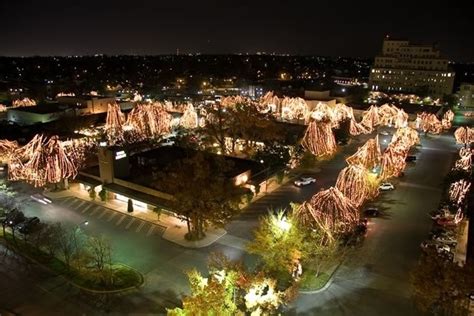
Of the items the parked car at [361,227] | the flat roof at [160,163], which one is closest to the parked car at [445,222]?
the parked car at [361,227]

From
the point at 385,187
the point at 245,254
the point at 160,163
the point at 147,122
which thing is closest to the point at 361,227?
the point at 245,254

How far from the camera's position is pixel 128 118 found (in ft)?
203

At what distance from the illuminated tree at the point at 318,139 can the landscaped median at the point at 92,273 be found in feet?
94.5

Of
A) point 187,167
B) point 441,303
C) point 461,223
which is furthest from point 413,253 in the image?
point 187,167

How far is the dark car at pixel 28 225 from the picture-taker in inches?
1145

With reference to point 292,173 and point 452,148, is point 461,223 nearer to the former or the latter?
point 292,173

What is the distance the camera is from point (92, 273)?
23.4 meters

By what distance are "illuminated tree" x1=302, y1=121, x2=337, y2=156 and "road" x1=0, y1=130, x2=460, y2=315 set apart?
6645 mm

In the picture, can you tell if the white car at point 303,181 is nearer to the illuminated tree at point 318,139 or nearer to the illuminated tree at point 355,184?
the illuminated tree at point 318,139

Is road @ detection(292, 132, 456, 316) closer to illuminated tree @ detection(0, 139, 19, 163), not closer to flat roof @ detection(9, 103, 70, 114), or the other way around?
illuminated tree @ detection(0, 139, 19, 163)

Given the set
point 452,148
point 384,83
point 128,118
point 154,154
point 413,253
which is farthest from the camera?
point 384,83

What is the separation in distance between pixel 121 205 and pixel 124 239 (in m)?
6.17

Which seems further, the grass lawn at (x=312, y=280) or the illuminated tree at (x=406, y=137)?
the illuminated tree at (x=406, y=137)

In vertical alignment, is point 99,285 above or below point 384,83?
below
